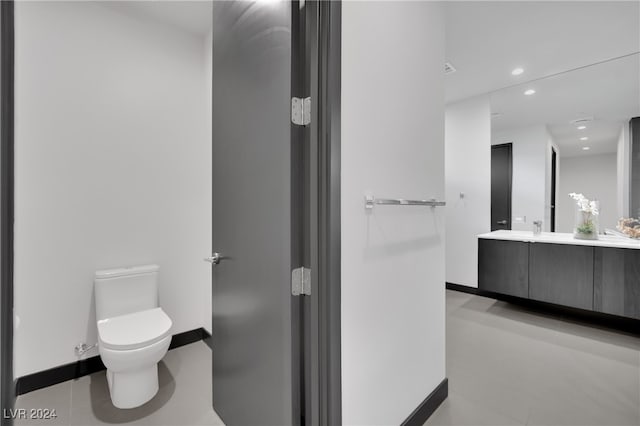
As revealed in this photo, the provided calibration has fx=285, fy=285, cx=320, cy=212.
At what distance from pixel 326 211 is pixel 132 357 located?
140 cm

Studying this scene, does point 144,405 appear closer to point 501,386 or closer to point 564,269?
point 501,386

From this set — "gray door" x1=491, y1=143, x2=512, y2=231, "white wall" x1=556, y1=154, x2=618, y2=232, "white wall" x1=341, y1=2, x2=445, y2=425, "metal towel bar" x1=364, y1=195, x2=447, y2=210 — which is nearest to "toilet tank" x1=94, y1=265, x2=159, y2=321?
"white wall" x1=341, y1=2, x2=445, y2=425

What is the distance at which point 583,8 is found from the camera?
78.0 inches

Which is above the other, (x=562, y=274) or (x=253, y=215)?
(x=253, y=215)

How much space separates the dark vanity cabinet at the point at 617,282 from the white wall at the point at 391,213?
6.41ft

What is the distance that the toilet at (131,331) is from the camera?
61.7 inches

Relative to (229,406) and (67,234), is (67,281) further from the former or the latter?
(229,406)

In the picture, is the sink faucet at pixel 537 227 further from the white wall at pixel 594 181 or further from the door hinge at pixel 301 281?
the door hinge at pixel 301 281

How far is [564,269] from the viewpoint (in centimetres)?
278

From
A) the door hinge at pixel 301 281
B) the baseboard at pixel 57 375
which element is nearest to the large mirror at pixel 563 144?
the door hinge at pixel 301 281

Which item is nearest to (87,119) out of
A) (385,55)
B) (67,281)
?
(67,281)

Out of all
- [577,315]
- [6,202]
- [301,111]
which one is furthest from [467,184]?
[6,202]

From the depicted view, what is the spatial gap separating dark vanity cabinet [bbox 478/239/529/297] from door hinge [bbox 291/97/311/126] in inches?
118

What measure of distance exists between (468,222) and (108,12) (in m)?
4.13
